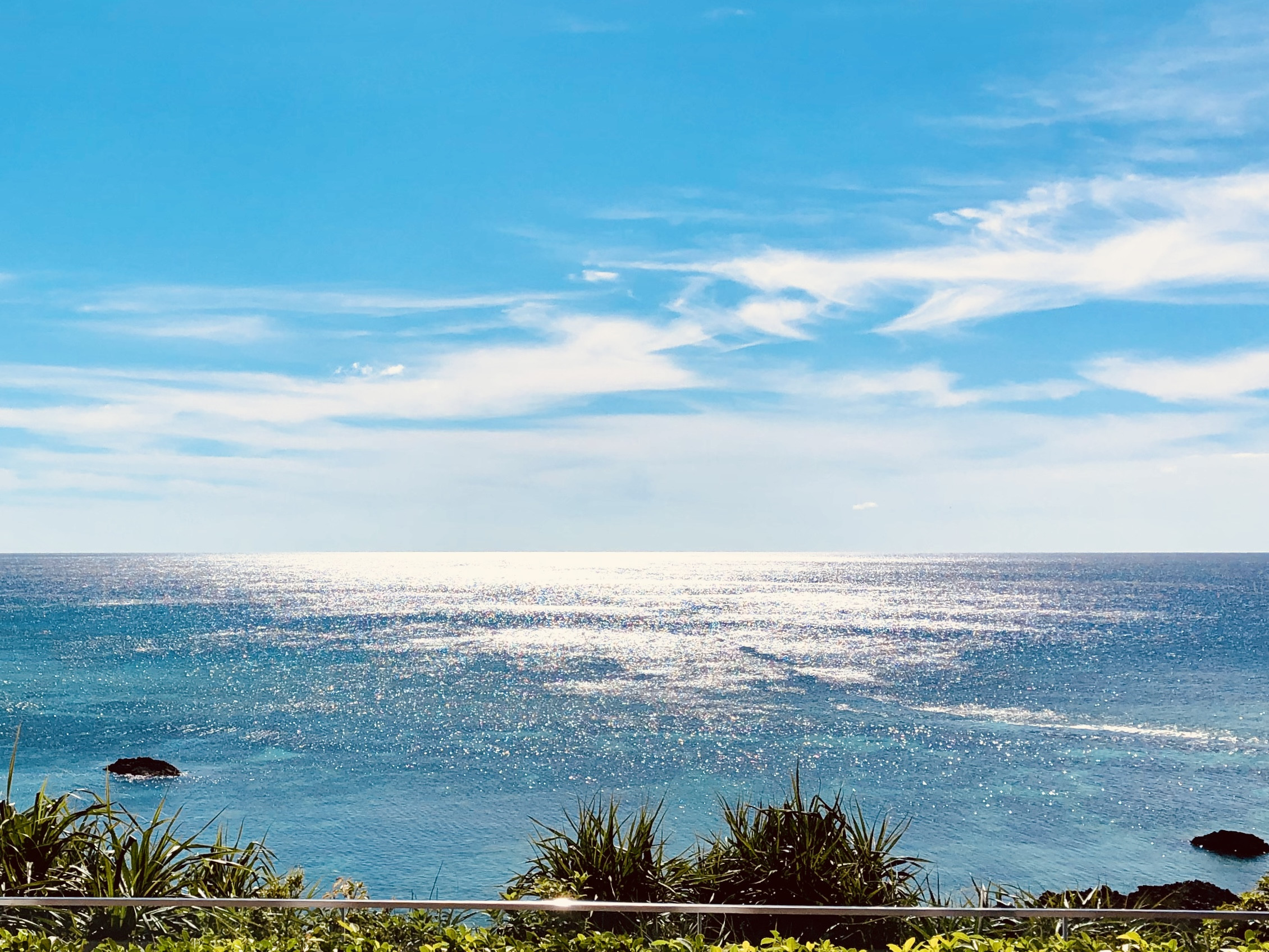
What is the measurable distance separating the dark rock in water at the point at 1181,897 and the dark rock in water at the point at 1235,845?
51.5 ft

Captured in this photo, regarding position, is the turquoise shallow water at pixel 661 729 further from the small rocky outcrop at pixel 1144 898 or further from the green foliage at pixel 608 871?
the green foliage at pixel 608 871

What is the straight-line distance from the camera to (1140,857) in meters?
32.9

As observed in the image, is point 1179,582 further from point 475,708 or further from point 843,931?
point 843,931

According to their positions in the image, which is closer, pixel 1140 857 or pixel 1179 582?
pixel 1140 857

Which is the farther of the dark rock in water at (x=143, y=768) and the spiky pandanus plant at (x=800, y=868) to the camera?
the dark rock in water at (x=143, y=768)

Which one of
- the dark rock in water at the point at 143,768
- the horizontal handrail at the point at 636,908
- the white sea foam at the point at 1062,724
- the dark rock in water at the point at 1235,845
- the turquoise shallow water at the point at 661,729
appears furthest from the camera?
the white sea foam at the point at 1062,724

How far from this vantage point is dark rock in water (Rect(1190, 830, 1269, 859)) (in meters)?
32.2

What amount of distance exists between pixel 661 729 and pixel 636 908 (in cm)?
5020

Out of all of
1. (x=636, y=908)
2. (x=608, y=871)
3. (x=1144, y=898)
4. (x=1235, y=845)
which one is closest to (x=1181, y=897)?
(x=1144, y=898)

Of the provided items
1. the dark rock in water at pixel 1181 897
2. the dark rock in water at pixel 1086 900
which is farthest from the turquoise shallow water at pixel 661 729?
the dark rock in water at pixel 1086 900

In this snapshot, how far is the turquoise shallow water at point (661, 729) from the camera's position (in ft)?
115

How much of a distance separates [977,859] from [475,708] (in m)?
35.4

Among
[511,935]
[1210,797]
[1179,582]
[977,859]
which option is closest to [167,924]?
[511,935]

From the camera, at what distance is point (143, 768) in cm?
4191
